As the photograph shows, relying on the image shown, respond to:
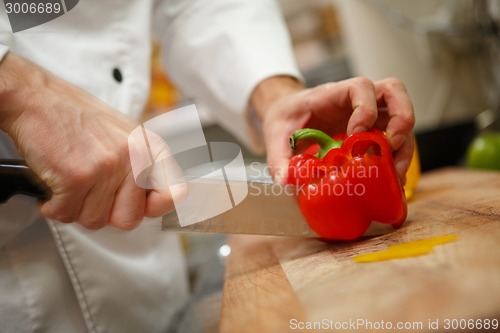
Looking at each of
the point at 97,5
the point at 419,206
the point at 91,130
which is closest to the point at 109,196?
the point at 91,130

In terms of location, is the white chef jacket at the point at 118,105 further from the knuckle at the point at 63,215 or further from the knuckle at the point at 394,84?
the knuckle at the point at 394,84

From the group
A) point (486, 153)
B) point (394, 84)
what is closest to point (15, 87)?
point (394, 84)

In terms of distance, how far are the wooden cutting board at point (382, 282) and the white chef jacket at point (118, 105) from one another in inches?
7.3

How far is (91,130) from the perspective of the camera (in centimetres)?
49

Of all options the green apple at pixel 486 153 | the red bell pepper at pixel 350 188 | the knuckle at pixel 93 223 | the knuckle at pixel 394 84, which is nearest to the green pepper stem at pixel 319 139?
the red bell pepper at pixel 350 188

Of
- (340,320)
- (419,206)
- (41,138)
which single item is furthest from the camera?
(419,206)

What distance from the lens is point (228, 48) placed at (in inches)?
35.5

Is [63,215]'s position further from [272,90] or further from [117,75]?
[272,90]

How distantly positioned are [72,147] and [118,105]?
24 cm

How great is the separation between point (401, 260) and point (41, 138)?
375 millimetres

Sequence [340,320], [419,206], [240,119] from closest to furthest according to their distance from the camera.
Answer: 1. [340,320]
2. [419,206]
3. [240,119]

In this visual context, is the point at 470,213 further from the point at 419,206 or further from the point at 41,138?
the point at 41,138

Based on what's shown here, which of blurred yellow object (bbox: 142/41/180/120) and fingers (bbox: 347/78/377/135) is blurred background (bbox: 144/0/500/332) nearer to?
blurred yellow object (bbox: 142/41/180/120)

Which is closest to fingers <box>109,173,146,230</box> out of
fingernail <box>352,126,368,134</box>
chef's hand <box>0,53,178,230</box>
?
chef's hand <box>0,53,178,230</box>
